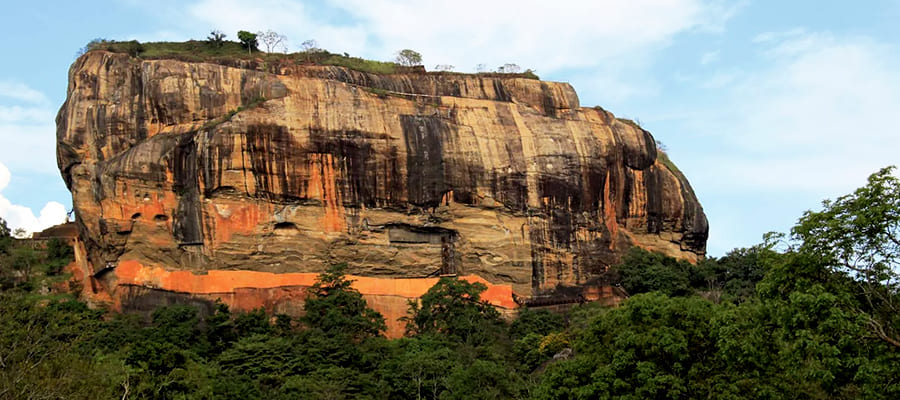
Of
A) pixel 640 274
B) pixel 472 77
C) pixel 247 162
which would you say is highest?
pixel 472 77

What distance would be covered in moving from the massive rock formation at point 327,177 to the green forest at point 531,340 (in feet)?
6.07

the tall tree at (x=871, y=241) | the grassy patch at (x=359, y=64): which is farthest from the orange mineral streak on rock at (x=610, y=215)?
the tall tree at (x=871, y=241)

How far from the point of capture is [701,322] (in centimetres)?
1917

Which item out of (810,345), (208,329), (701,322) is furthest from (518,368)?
(810,345)

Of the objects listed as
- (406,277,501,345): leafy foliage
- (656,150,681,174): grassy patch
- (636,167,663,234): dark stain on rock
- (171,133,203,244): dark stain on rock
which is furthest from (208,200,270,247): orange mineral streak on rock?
(656,150,681,174): grassy patch

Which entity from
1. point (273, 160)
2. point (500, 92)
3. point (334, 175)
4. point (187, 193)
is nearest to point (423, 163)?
point (334, 175)

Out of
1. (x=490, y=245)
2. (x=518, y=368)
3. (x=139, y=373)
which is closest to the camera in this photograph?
(x=139, y=373)

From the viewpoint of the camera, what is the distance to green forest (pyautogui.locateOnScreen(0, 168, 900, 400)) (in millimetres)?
14719

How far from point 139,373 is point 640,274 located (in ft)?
69.2

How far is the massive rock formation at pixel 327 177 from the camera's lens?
34469 millimetres

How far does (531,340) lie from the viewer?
33562 millimetres

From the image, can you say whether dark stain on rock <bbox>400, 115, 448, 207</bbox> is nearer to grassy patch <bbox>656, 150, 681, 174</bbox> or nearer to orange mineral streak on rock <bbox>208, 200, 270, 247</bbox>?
orange mineral streak on rock <bbox>208, 200, 270, 247</bbox>

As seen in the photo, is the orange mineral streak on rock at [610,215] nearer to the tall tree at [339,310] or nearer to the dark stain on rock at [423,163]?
the dark stain on rock at [423,163]

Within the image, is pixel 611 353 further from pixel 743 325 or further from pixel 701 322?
pixel 743 325
